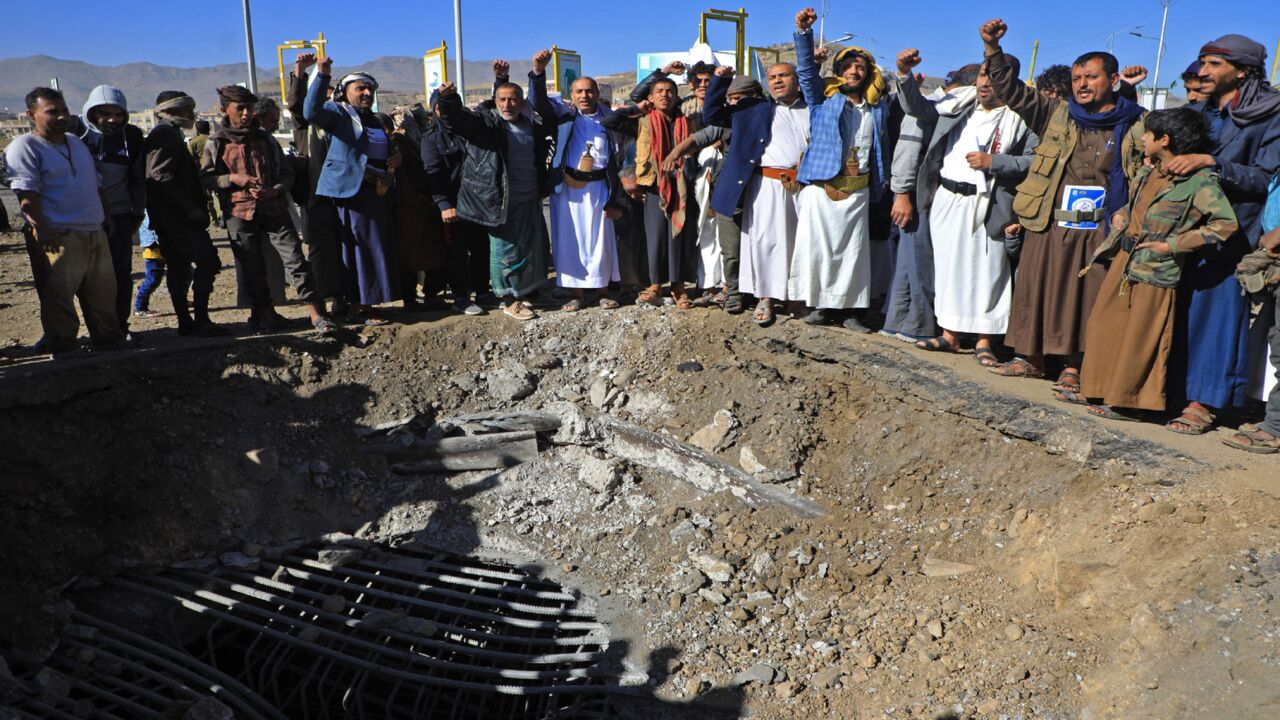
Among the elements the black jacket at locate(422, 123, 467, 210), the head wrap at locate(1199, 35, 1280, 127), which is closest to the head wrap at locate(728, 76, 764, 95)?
the black jacket at locate(422, 123, 467, 210)

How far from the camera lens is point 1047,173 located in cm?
467

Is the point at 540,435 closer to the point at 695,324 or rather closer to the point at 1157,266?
the point at 695,324

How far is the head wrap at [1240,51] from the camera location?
4055 millimetres

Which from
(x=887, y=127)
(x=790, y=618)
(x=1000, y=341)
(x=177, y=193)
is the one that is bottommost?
(x=790, y=618)

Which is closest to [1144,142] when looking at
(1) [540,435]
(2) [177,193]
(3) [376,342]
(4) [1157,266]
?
(4) [1157,266]

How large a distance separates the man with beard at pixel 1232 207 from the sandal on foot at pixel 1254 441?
0.51 ft

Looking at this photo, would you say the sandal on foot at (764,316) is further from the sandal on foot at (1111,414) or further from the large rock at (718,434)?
the sandal on foot at (1111,414)

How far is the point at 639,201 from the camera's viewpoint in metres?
6.47

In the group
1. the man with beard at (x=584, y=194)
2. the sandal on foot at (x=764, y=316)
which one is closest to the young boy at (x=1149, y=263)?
the sandal on foot at (x=764, y=316)

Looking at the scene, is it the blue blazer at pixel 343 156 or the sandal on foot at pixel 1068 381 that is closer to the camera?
the sandal on foot at pixel 1068 381

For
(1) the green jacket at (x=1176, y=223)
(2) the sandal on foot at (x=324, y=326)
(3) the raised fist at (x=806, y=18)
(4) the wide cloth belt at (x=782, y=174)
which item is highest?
(3) the raised fist at (x=806, y=18)

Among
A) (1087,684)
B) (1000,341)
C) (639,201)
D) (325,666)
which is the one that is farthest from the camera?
(639,201)

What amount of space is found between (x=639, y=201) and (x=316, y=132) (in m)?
2.34

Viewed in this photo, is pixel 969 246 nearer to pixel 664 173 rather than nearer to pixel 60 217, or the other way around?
pixel 664 173
